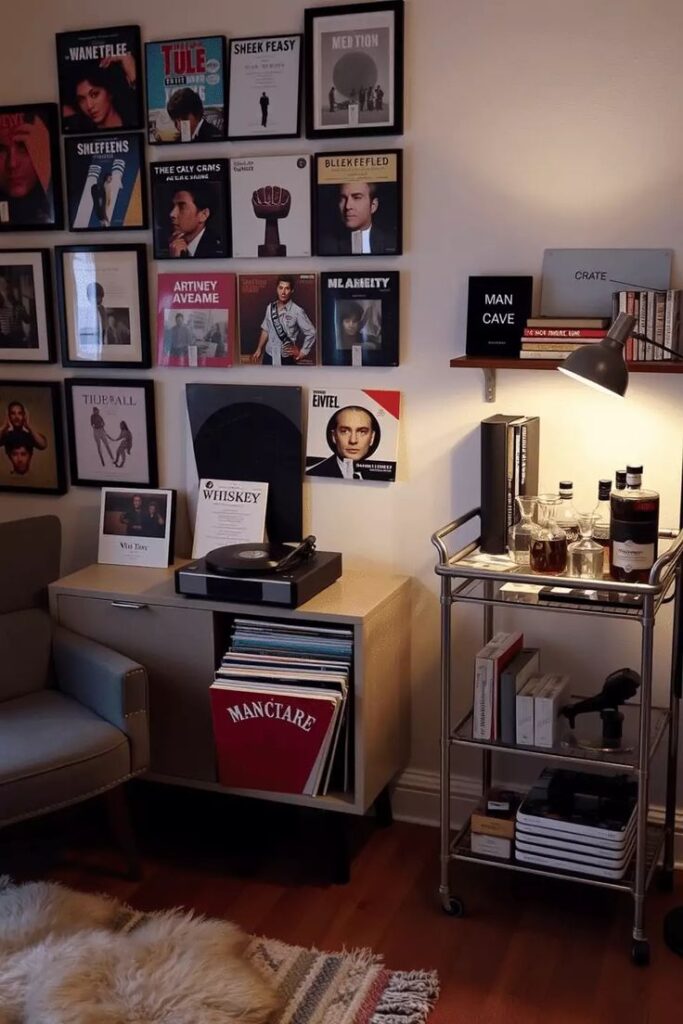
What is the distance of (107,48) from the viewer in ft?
10.1

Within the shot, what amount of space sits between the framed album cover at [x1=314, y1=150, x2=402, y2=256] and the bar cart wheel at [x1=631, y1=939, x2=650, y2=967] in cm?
170

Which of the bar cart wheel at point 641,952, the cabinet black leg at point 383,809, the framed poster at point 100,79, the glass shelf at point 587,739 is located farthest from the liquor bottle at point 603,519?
the framed poster at point 100,79

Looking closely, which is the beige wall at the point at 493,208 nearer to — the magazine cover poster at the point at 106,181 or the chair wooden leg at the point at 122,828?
the magazine cover poster at the point at 106,181

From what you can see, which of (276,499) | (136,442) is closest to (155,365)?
(136,442)

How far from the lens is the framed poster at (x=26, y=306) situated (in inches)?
130

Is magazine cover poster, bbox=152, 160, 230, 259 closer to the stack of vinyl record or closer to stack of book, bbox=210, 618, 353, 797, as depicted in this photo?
stack of book, bbox=210, 618, 353, 797

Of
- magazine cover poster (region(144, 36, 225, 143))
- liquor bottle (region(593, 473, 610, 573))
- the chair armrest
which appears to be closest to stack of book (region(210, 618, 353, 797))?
the chair armrest

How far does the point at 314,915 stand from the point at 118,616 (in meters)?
0.88

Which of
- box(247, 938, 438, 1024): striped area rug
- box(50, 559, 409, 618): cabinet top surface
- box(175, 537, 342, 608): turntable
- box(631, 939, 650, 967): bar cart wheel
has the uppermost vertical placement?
box(175, 537, 342, 608): turntable

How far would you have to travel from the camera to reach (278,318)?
3061 millimetres

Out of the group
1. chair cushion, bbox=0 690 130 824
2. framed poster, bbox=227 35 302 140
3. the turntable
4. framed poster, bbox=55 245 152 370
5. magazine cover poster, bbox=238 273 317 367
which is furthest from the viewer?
framed poster, bbox=55 245 152 370

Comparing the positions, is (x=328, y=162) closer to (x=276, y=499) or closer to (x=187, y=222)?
(x=187, y=222)

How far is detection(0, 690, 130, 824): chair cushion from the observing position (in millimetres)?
2555

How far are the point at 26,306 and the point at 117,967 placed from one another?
1.85m
